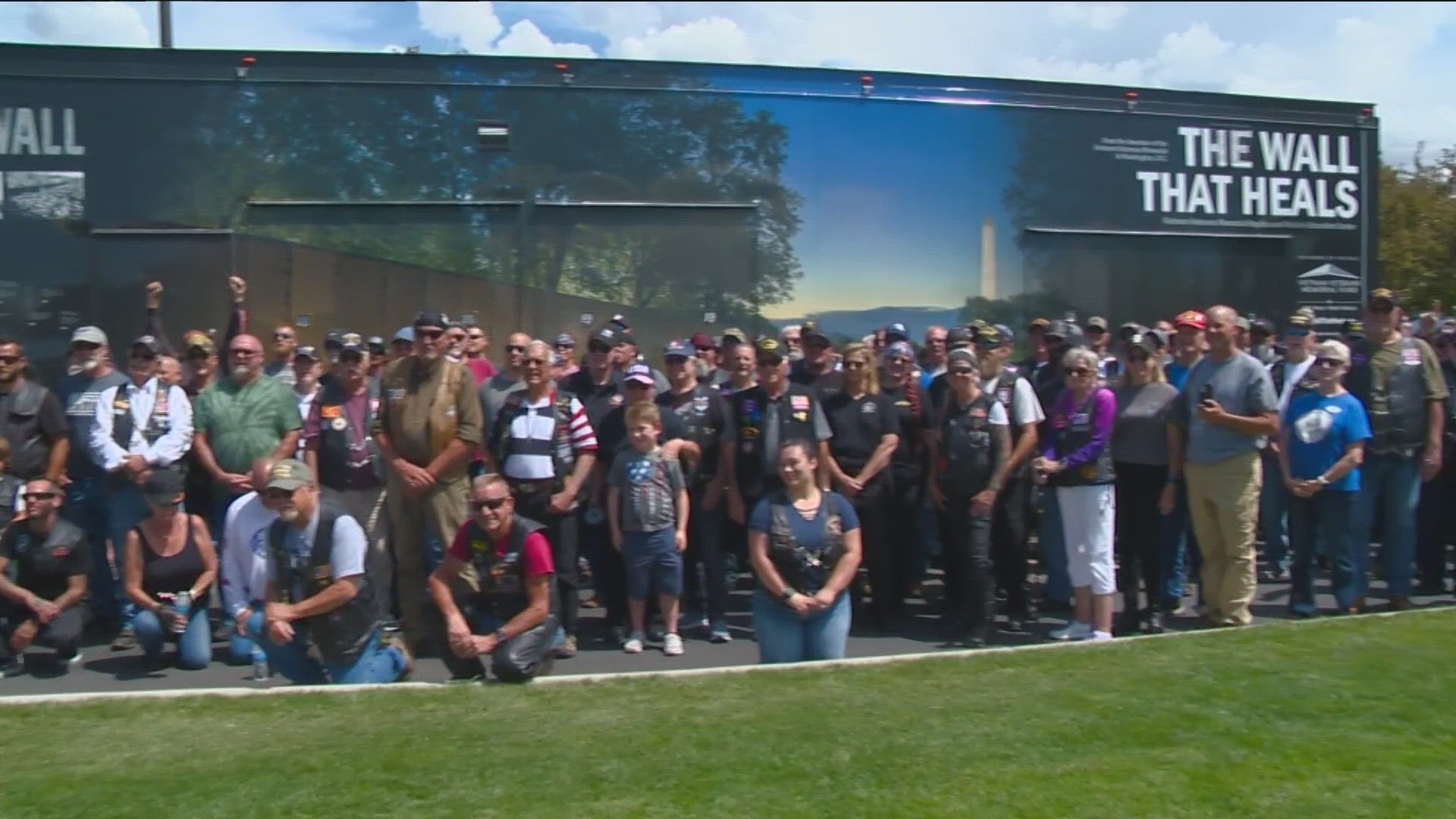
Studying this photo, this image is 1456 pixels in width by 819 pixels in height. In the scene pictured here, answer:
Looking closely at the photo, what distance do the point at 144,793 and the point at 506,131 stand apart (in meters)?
4.82

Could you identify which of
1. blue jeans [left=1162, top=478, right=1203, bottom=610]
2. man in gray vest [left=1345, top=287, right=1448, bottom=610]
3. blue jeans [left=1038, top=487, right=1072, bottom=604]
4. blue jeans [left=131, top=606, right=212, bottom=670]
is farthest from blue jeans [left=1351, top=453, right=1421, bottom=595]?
blue jeans [left=131, top=606, right=212, bottom=670]

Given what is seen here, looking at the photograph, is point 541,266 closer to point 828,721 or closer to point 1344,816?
point 828,721

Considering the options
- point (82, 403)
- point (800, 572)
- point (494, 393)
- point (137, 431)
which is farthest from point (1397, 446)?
point (82, 403)

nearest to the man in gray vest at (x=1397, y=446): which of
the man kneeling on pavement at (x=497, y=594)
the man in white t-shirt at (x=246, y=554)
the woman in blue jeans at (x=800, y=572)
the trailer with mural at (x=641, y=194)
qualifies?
the trailer with mural at (x=641, y=194)

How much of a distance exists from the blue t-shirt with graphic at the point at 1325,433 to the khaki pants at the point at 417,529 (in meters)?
4.98

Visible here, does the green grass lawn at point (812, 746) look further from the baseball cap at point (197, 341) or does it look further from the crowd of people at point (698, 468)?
the baseball cap at point (197, 341)

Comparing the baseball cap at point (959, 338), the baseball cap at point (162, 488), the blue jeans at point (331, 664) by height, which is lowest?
the blue jeans at point (331, 664)

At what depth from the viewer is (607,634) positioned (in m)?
8.37

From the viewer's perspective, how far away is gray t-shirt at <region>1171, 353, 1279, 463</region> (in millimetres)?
7727

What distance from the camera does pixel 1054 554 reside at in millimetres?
8820

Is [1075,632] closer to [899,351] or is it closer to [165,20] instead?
[899,351]

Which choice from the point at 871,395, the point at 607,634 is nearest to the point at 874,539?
the point at 871,395

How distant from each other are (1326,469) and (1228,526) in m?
0.84

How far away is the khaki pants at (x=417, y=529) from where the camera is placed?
7691mm
